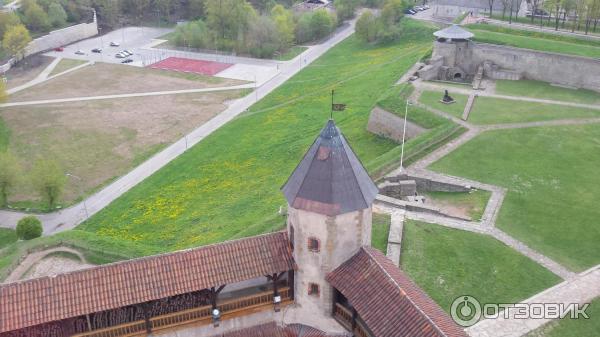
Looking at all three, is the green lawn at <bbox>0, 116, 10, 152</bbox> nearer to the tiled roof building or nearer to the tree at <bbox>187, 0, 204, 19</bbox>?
the tiled roof building

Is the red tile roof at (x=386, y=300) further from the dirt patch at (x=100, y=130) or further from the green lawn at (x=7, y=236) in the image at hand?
the dirt patch at (x=100, y=130)

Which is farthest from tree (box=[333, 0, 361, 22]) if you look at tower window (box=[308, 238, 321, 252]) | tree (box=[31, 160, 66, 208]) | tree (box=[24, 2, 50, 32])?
tower window (box=[308, 238, 321, 252])

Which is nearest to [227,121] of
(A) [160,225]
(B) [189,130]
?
(B) [189,130]

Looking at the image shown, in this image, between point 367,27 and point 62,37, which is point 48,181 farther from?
point 62,37

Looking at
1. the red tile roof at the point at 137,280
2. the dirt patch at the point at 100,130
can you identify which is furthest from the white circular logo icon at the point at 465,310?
the dirt patch at the point at 100,130

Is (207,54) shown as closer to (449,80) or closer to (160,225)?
(449,80)
